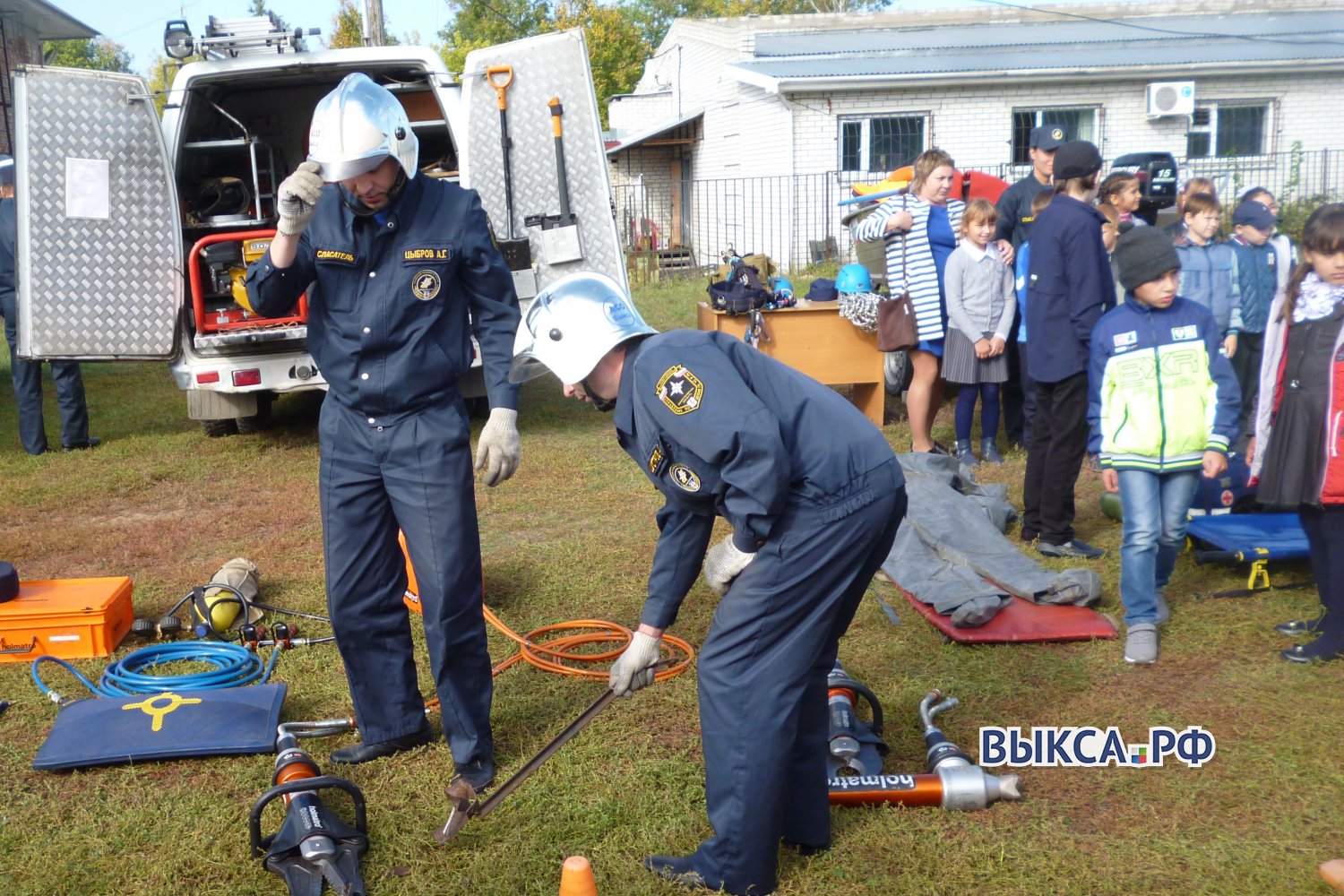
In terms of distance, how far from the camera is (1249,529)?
5.60m

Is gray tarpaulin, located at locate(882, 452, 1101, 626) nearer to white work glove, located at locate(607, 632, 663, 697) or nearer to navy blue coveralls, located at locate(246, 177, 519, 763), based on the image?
white work glove, located at locate(607, 632, 663, 697)

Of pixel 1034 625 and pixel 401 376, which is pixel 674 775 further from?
pixel 1034 625

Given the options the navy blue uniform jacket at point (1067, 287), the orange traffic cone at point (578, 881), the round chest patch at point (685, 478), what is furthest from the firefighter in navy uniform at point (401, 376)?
the navy blue uniform jacket at point (1067, 287)

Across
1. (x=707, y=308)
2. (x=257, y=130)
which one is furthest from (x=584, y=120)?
(x=257, y=130)

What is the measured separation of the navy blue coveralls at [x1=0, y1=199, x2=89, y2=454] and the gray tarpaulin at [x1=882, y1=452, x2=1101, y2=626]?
6370 mm

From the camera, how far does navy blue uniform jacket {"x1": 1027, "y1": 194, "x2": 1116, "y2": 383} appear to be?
5.77 m

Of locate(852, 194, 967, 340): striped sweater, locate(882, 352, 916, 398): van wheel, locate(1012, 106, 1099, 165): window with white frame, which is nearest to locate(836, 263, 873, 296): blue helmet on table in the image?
locate(882, 352, 916, 398): van wheel

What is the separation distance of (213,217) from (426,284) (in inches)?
227

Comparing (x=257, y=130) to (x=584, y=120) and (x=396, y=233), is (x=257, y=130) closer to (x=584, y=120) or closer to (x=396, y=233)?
(x=584, y=120)

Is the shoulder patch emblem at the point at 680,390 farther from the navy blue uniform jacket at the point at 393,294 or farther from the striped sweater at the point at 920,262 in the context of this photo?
the striped sweater at the point at 920,262

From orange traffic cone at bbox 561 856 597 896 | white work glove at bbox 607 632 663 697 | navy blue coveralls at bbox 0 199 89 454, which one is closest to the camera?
orange traffic cone at bbox 561 856 597 896

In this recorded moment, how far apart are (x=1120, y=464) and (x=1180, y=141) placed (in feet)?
60.6

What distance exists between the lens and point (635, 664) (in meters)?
3.11

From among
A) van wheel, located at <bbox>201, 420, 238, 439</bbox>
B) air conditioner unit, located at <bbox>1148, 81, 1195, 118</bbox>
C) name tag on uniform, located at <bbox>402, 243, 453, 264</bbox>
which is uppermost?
air conditioner unit, located at <bbox>1148, 81, 1195, 118</bbox>
